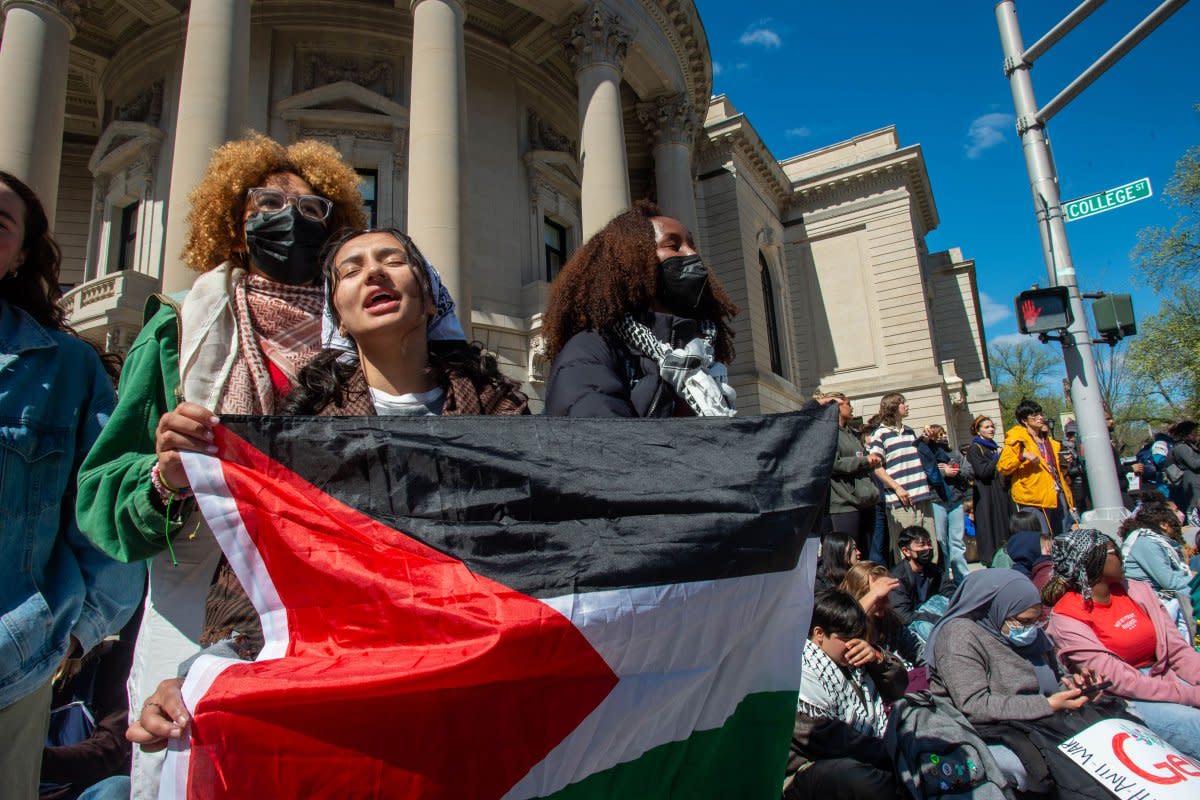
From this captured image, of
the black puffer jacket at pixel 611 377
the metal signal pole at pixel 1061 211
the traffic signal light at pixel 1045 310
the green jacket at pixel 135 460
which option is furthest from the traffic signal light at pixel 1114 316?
the green jacket at pixel 135 460

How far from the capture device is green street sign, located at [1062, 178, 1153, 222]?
9266 millimetres

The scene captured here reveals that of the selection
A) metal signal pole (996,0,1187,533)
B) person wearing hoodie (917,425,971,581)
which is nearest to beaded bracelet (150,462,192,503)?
person wearing hoodie (917,425,971,581)

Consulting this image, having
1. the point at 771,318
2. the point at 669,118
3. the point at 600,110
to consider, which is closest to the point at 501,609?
the point at 600,110

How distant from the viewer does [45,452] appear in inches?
89.6

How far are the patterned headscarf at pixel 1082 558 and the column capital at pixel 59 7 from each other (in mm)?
16419

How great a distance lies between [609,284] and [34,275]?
1963 millimetres

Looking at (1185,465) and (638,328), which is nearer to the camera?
(638,328)

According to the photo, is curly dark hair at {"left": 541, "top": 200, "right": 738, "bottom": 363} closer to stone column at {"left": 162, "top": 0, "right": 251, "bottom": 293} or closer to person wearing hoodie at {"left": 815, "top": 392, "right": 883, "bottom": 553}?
person wearing hoodie at {"left": 815, "top": 392, "right": 883, "bottom": 553}

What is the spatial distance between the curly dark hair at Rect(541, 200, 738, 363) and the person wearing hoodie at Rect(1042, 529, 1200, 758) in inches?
149

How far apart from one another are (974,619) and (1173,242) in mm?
32588

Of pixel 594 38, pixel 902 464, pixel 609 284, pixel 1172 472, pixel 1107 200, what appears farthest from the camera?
pixel 594 38

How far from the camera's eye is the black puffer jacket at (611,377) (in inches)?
95.3

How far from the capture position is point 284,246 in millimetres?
2662

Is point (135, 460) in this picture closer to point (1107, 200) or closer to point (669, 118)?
point (1107, 200)
